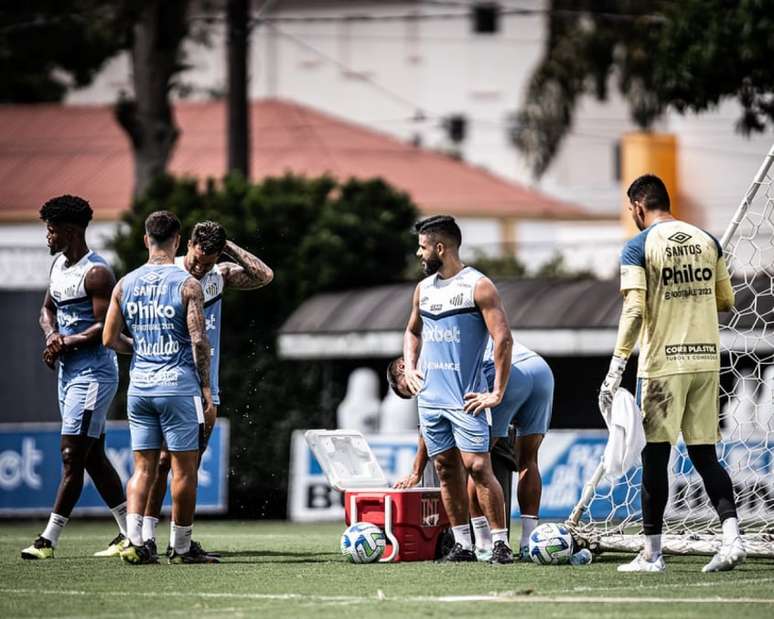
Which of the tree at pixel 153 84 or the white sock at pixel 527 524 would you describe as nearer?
the white sock at pixel 527 524

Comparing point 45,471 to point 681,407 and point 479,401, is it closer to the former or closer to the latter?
point 479,401

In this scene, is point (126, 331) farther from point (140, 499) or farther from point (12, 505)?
point (12, 505)

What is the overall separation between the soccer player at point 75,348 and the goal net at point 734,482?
3.47 meters

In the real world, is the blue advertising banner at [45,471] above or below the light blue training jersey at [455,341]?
below

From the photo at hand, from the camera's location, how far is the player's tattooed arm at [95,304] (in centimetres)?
1255

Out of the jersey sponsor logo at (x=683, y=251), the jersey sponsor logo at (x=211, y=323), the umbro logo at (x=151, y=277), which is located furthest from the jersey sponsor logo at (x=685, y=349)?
the umbro logo at (x=151, y=277)

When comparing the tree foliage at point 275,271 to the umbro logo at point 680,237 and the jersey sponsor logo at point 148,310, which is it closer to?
the jersey sponsor logo at point 148,310

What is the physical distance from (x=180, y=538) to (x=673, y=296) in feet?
11.9

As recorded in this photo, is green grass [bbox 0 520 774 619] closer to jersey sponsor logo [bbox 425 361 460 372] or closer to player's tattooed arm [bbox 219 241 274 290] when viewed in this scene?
jersey sponsor logo [bbox 425 361 460 372]

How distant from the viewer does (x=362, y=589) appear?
1032 centimetres

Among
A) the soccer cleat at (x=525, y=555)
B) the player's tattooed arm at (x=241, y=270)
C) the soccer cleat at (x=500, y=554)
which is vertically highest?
the player's tattooed arm at (x=241, y=270)

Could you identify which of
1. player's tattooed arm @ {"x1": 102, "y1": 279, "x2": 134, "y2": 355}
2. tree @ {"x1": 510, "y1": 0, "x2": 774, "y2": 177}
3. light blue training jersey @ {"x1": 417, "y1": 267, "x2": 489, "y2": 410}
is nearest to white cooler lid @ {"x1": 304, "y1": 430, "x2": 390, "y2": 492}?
light blue training jersey @ {"x1": 417, "y1": 267, "x2": 489, "y2": 410}

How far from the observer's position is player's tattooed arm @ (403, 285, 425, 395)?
40.1 ft

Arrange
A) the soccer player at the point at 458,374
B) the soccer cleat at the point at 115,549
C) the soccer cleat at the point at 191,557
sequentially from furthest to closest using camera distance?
the soccer cleat at the point at 115,549
the soccer cleat at the point at 191,557
the soccer player at the point at 458,374
